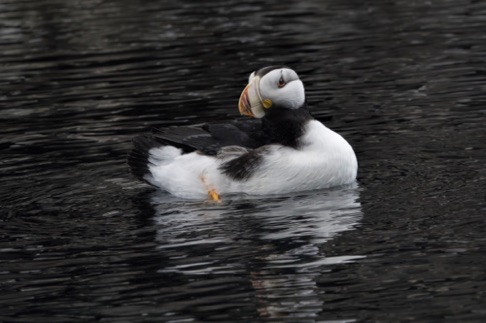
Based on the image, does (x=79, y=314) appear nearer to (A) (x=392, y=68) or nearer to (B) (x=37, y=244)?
(B) (x=37, y=244)

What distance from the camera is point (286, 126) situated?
1034 cm

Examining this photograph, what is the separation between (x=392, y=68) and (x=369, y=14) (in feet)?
15.9

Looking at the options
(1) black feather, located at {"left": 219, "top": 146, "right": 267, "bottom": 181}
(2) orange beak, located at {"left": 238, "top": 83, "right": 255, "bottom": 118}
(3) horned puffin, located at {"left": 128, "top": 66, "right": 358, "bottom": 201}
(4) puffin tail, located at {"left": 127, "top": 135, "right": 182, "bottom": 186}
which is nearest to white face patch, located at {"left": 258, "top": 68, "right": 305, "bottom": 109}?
(3) horned puffin, located at {"left": 128, "top": 66, "right": 358, "bottom": 201}

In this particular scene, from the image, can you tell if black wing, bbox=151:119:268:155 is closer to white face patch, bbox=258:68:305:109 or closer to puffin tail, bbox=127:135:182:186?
puffin tail, bbox=127:135:182:186

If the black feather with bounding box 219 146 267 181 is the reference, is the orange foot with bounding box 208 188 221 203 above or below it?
below

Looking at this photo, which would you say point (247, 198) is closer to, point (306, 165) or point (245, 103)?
point (306, 165)

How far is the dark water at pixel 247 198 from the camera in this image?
25.7ft

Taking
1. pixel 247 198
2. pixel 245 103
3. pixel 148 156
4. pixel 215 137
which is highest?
pixel 245 103

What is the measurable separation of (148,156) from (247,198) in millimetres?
1022

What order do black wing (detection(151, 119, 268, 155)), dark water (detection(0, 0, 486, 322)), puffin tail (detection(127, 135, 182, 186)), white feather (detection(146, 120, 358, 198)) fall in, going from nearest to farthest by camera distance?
dark water (detection(0, 0, 486, 322))
white feather (detection(146, 120, 358, 198))
black wing (detection(151, 119, 268, 155))
puffin tail (detection(127, 135, 182, 186))

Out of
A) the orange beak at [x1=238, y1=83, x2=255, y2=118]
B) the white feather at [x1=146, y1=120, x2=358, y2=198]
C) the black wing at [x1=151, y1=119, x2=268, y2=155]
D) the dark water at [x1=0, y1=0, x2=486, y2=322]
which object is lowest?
the dark water at [x1=0, y1=0, x2=486, y2=322]

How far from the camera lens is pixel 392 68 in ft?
52.1

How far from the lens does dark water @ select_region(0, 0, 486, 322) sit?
7844mm

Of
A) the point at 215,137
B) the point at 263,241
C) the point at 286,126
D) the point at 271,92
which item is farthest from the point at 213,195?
the point at 263,241
